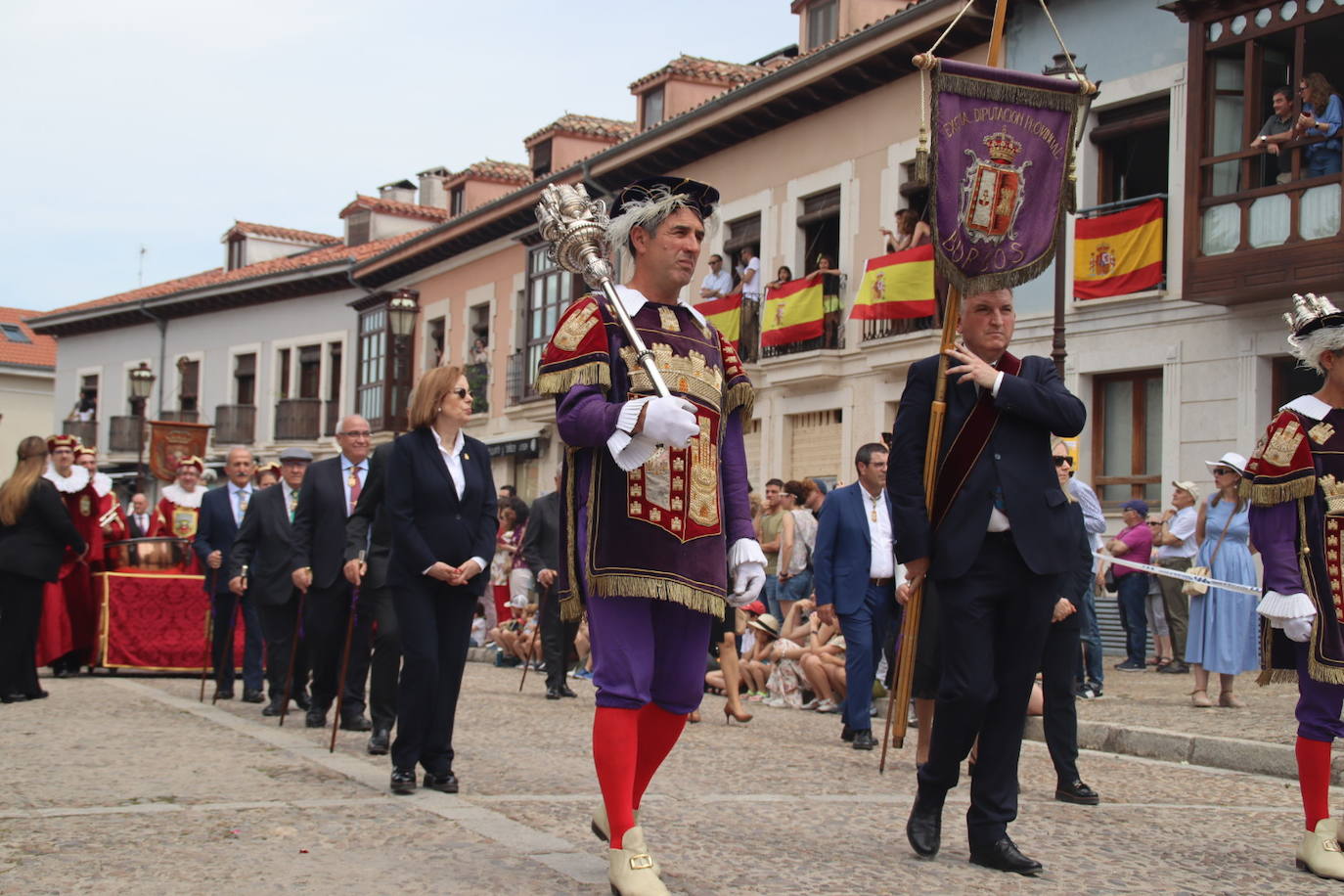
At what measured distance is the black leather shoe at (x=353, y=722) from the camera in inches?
401

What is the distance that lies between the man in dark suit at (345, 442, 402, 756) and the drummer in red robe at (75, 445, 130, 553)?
5.16 metres

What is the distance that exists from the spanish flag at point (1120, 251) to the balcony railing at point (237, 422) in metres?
31.3

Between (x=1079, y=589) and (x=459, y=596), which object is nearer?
(x=459, y=596)

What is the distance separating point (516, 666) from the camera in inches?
779

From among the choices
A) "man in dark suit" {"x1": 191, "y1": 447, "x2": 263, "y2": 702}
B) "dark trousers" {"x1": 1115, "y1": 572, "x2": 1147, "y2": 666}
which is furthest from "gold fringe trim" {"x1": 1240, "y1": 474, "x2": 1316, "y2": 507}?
"dark trousers" {"x1": 1115, "y1": 572, "x2": 1147, "y2": 666}

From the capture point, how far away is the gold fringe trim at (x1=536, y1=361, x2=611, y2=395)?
511 cm

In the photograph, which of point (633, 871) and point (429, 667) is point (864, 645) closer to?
point (429, 667)

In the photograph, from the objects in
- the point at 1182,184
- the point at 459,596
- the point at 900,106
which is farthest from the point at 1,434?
the point at 459,596

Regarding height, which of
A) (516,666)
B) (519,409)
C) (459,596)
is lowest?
(516,666)

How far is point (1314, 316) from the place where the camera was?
20.1 feet

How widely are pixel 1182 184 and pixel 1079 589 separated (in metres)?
12.0

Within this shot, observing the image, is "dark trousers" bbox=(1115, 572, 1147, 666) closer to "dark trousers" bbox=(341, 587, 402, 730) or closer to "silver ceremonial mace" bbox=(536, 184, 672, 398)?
"dark trousers" bbox=(341, 587, 402, 730)

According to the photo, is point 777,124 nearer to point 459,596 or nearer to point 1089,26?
point 1089,26

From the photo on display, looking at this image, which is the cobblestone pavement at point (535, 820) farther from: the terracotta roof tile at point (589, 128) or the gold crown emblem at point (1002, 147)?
the terracotta roof tile at point (589, 128)
